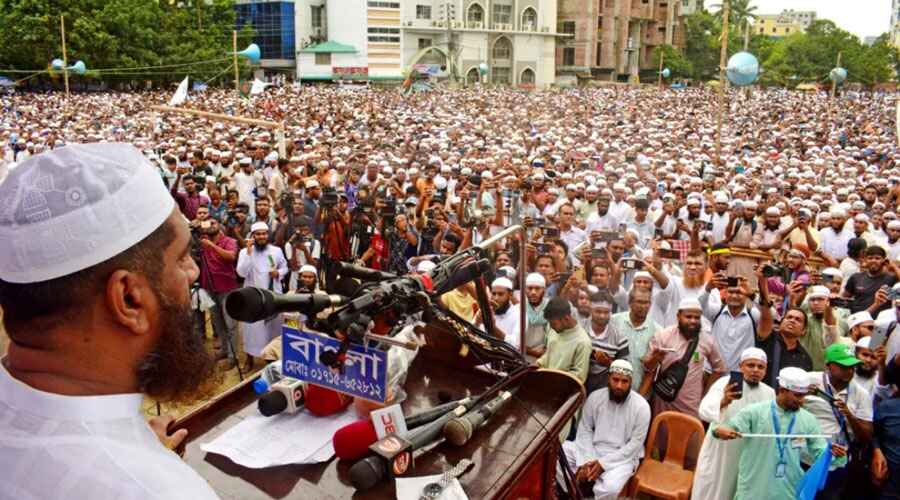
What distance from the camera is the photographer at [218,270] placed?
6.75 m

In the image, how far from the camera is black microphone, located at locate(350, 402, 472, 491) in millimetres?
1585

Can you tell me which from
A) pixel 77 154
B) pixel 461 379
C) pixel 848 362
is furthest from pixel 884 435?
pixel 77 154

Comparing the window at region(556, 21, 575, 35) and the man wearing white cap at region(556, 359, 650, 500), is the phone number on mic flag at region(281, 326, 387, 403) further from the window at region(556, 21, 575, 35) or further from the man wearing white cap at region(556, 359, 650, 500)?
the window at region(556, 21, 575, 35)

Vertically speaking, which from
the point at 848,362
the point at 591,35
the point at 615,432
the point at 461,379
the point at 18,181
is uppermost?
the point at 591,35

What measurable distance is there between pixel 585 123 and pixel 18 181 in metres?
24.4

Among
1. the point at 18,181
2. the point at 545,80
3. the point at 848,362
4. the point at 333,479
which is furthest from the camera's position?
the point at 545,80

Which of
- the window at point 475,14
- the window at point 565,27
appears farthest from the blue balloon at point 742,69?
the window at point 565,27

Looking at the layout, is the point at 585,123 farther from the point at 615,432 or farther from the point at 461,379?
the point at 461,379

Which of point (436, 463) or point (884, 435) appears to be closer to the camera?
point (436, 463)

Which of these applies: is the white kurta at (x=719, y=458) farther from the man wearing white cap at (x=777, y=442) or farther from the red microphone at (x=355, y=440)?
the red microphone at (x=355, y=440)

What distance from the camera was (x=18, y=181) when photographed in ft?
3.16

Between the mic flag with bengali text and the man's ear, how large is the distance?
387cm

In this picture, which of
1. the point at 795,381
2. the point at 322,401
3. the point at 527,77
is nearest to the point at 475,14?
the point at 527,77

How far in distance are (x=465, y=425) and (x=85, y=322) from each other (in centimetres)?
105
